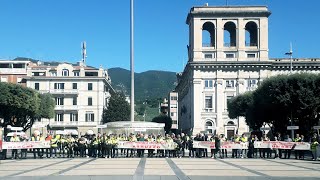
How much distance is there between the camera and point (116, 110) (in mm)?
105938

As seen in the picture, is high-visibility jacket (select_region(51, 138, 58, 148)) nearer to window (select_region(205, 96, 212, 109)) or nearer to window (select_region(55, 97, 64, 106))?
window (select_region(205, 96, 212, 109))

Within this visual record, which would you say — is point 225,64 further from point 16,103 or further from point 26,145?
point 26,145

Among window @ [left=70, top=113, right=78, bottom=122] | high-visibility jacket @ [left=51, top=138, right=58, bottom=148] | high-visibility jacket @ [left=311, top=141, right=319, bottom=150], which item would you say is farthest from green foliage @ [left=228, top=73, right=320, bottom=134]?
window @ [left=70, top=113, right=78, bottom=122]

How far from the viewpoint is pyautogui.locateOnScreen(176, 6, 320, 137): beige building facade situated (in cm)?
9594

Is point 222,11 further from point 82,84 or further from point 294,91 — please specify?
point 294,91

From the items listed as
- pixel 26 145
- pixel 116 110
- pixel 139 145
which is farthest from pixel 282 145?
pixel 116 110

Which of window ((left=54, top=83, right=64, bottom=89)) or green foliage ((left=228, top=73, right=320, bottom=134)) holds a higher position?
window ((left=54, top=83, right=64, bottom=89))

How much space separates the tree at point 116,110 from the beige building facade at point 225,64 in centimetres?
1672

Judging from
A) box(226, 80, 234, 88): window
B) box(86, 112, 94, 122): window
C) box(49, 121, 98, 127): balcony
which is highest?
box(226, 80, 234, 88): window

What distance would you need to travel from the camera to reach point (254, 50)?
317 feet

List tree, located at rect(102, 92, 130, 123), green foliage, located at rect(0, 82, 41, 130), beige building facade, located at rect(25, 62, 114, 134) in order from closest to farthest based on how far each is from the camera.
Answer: green foliage, located at rect(0, 82, 41, 130)
beige building facade, located at rect(25, 62, 114, 134)
tree, located at rect(102, 92, 130, 123)

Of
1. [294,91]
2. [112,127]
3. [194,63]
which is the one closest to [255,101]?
[294,91]

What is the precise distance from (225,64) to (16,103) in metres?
42.2

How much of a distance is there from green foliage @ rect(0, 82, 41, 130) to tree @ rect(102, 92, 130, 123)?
33088mm
